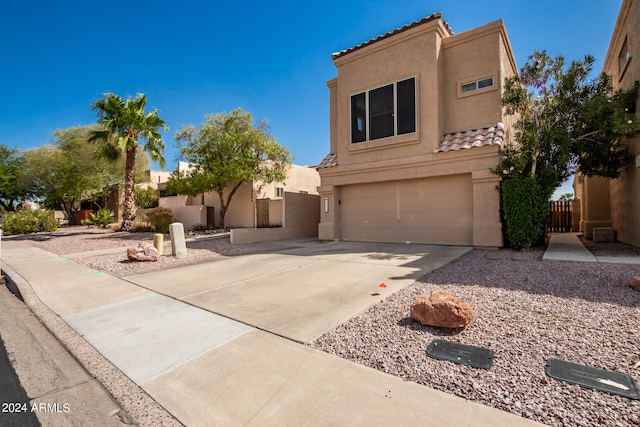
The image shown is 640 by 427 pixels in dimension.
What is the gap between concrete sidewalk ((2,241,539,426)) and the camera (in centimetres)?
244

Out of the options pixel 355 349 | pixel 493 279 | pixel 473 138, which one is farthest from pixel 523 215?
pixel 355 349

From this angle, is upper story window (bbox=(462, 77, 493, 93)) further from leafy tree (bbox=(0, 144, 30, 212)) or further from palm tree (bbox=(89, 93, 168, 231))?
leafy tree (bbox=(0, 144, 30, 212))

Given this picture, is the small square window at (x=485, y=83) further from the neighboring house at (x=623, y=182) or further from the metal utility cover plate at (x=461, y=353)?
the metal utility cover plate at (x=461, y=353)

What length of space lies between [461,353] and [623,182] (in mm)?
12155

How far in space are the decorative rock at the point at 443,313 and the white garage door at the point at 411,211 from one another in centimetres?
760

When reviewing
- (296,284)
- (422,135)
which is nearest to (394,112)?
(422,135)

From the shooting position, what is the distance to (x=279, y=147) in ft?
57.6

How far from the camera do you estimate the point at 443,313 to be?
364cm

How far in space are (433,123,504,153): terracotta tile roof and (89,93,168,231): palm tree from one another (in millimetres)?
16356

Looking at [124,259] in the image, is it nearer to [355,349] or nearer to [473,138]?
[355,349]

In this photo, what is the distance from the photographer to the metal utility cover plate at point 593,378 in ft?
8.04

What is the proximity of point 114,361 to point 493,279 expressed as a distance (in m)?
5.99

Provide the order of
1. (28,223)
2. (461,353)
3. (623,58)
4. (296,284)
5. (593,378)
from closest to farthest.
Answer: (593,378), (461,353), (296,284), (623,58), (28,223)

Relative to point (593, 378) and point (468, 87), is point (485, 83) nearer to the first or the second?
point (468, 87)
